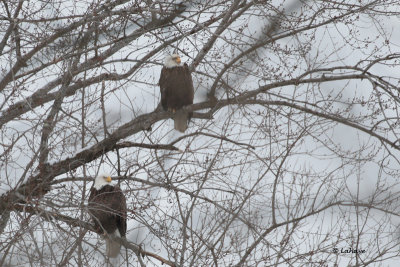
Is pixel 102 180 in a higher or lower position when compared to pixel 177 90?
lower

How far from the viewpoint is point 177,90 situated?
600cm

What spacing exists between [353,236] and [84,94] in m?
2.57

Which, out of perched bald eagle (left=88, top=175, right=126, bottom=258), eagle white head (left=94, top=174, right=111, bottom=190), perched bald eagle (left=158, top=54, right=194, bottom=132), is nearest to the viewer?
perched bald eagle (left=88, top=175, right=126, bottom=258)

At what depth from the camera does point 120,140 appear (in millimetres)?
5574

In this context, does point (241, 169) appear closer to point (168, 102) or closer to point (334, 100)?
point (334, 100)

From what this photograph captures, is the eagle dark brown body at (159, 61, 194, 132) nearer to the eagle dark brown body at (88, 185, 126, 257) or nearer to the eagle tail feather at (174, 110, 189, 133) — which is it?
the eagle tail feather at (174, 110, 189, 133)

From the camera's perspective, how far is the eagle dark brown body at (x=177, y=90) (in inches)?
233

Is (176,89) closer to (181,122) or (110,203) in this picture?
(181,122)

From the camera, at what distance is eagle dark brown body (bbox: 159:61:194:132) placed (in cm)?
592

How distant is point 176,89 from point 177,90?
0.02 metres

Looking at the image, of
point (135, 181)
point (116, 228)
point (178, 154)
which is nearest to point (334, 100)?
point (178, 154)

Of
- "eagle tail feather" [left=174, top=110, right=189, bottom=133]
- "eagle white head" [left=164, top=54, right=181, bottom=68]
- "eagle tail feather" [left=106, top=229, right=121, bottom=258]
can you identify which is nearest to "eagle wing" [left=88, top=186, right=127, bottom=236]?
"eagle tail feather" [left=106, top=229, right=121, bottom=258]

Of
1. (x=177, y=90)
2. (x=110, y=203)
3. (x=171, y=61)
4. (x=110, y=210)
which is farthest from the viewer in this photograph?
(x=177, y=90)

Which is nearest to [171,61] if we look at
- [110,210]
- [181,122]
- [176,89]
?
[176,89]
